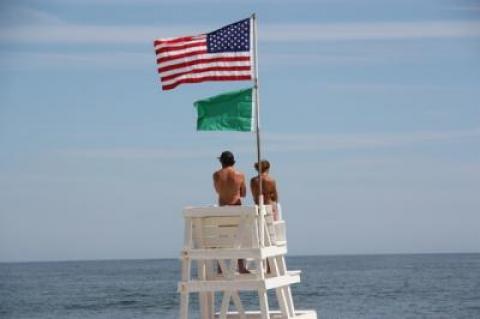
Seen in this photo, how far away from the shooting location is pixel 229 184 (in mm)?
22594

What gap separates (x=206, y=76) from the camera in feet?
72.2

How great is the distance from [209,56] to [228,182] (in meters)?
2.09

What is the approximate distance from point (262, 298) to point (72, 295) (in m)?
73.2

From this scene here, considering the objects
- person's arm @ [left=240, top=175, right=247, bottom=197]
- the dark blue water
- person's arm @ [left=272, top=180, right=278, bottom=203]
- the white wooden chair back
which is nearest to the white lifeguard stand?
the white wooden chair back

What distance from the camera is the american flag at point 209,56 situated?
21953 mm

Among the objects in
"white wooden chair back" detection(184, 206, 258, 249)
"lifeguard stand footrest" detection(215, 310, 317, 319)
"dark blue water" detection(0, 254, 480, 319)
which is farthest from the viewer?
"dark blue water" detection(0, 254, 480, 319)

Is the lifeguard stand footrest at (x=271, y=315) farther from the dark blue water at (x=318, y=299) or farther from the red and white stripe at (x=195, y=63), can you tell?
the dark blue water at (x=318, y=299)

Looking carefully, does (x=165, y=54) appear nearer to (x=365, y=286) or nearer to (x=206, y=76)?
(x=206, y=76)

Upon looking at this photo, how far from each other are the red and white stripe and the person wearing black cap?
4.85 ft

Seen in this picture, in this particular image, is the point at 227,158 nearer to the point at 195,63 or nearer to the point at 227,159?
the point at 227,159

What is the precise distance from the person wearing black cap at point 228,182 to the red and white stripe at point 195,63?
4.85ft

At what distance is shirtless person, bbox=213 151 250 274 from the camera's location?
889 inches

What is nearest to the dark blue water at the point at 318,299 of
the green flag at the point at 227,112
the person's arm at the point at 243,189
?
the person's arm at the point at 243,189

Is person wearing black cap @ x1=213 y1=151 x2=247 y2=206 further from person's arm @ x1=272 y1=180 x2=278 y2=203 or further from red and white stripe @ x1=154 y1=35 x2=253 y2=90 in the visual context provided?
red and white stripe @ x1=154 y1=35 x2=253 y2=90
